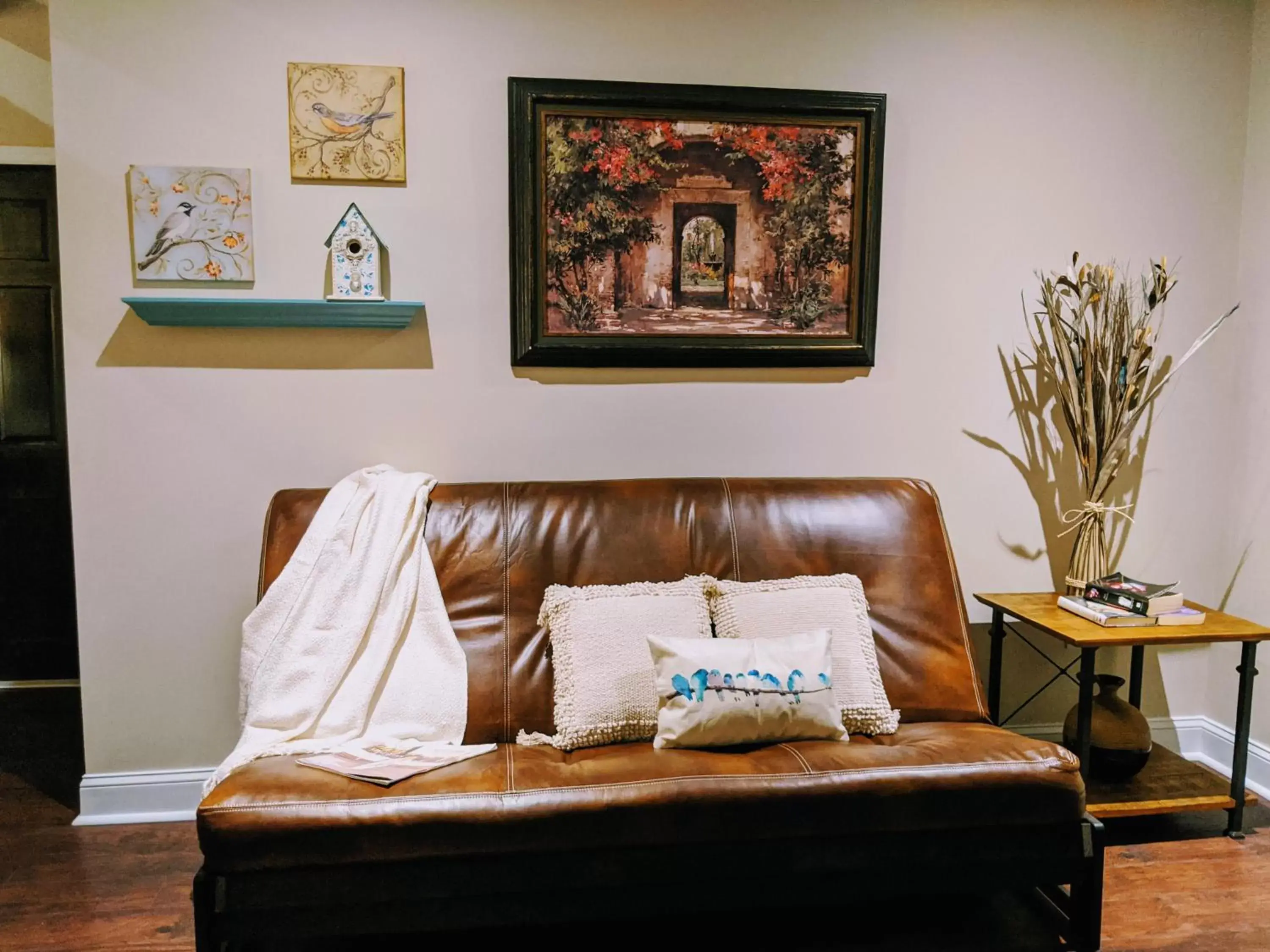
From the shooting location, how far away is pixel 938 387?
283 centimetres

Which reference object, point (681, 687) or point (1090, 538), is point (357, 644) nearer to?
point (681, 687)

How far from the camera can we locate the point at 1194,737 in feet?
9.99

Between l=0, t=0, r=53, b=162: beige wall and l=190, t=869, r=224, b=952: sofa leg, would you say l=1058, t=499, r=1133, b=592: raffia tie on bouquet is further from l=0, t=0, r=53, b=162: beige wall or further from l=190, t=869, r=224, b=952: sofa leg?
l=0, t=0, r=53, b=162: beige wall

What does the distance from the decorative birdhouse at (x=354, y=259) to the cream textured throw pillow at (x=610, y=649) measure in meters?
0.98

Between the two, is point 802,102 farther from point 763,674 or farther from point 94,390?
point 94,390

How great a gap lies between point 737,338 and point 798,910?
1.57 meters

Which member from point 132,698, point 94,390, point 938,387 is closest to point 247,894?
point 132,698

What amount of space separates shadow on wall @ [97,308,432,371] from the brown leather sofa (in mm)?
450

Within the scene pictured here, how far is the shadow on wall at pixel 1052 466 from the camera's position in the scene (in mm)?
2871

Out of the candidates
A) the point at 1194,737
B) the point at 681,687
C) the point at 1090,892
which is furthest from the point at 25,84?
the point at 1194,737

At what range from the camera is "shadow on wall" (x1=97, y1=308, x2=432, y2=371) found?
2.51 meters

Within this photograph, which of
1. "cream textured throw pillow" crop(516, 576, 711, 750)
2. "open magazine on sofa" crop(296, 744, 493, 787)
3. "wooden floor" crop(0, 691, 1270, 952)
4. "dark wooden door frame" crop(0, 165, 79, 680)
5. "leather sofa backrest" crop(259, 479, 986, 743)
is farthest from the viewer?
"dark wooden door frame" crop(0, 165, 79, 680)

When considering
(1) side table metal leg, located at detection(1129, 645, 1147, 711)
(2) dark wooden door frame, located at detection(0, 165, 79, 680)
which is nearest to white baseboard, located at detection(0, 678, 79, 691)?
(2) dark wooden door frame, located at detection(0, 165, 79, 680)

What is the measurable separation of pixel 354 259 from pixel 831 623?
63.9 inches
